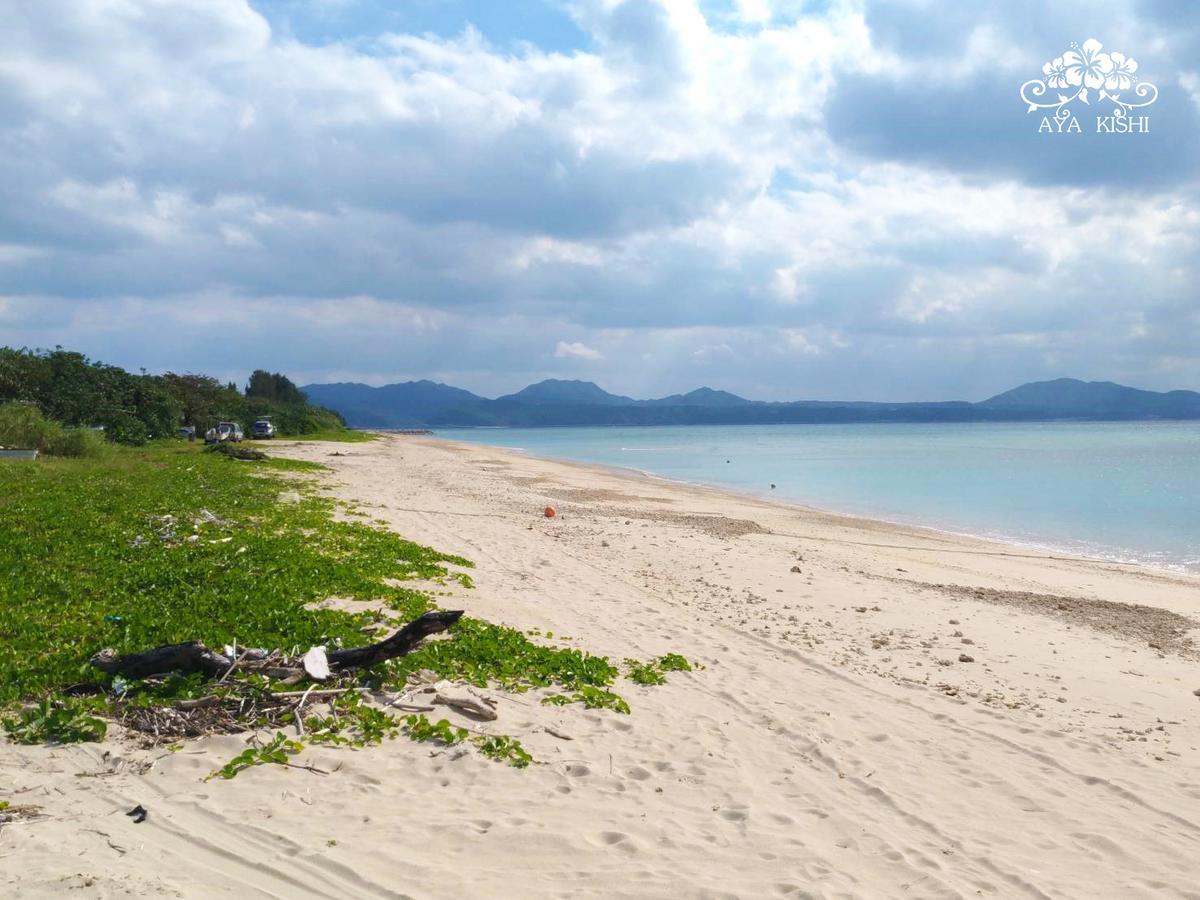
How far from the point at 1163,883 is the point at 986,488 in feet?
123

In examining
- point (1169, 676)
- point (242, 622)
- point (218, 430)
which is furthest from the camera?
point (218, 430)

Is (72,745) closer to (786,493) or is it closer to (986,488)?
(786,493)

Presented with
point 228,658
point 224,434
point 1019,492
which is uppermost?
point 224,434

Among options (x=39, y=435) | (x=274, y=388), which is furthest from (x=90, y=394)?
(x=274, y=388)

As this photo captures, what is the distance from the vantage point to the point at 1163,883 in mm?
5016

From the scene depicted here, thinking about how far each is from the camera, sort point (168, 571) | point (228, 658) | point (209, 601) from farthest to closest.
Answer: point (168, 571) < point (209, 601) < point (228, 658)

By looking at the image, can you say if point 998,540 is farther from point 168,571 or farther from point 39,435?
point 39,435

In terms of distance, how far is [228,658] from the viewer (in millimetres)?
6930

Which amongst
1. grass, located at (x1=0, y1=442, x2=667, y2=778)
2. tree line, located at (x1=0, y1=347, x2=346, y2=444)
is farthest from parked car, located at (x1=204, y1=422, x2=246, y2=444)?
grass, located at (x1=0, y1=442, x2=667, y2=778)

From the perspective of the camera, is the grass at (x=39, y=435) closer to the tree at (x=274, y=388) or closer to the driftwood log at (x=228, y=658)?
the driftwood log at (x=228, y=658)

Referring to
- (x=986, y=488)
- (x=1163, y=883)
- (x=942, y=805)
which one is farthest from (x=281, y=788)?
(x=986, y=488)

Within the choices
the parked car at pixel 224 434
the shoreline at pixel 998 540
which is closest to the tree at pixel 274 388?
the parked car at pixel 224 434

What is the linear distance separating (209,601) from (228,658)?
7.18ft

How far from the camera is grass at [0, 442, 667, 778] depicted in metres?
6.25
